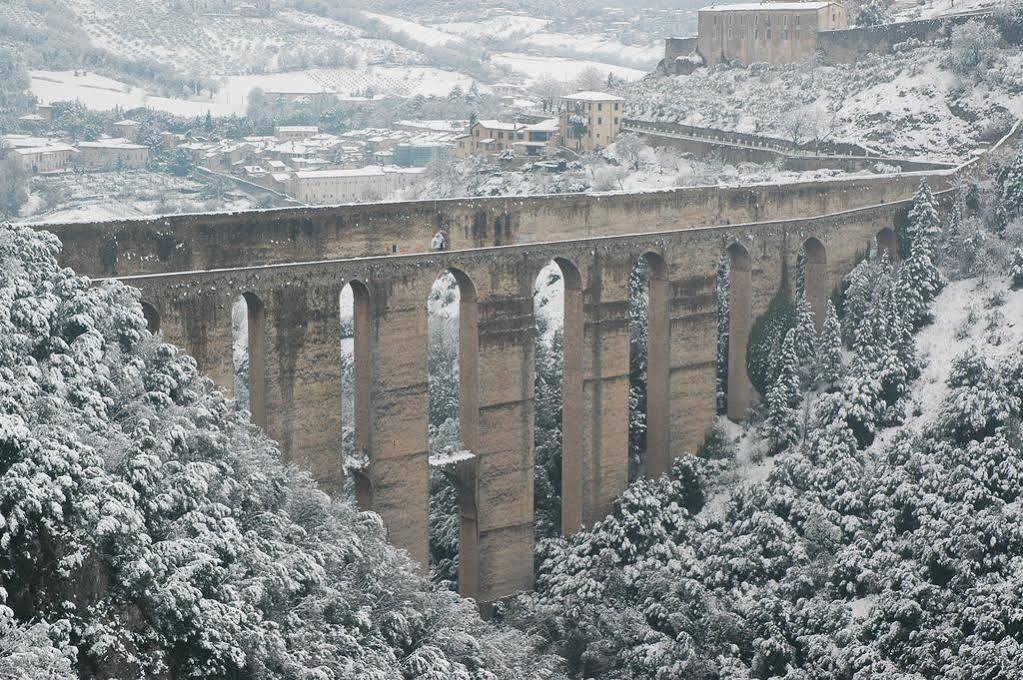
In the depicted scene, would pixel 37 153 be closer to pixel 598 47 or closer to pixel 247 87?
pixel 247 87

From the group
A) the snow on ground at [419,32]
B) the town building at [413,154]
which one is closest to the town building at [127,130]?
the town building at [413,154]

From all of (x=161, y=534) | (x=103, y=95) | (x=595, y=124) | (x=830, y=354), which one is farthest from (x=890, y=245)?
(x=103, y=95)

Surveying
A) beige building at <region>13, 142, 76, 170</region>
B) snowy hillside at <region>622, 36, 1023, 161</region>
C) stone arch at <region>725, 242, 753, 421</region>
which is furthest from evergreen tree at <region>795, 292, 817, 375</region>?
A: beige building at <region>13, 142, 76, 170</region>

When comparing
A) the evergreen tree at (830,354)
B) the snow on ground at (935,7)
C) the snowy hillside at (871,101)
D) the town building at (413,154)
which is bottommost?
the evergreen tree at (830,354)

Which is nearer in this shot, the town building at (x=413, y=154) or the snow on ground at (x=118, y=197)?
the snow on ground at (x=118, y=197)

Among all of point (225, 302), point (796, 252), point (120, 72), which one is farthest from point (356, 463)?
point (120, 72)

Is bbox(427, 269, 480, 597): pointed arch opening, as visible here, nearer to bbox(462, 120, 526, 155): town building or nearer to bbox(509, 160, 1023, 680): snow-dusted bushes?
bbox(509, 160, 1023, 680): snow-dusted bushes

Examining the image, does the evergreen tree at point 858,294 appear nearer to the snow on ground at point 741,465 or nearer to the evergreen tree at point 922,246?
the evergreen tree at point 922,246
